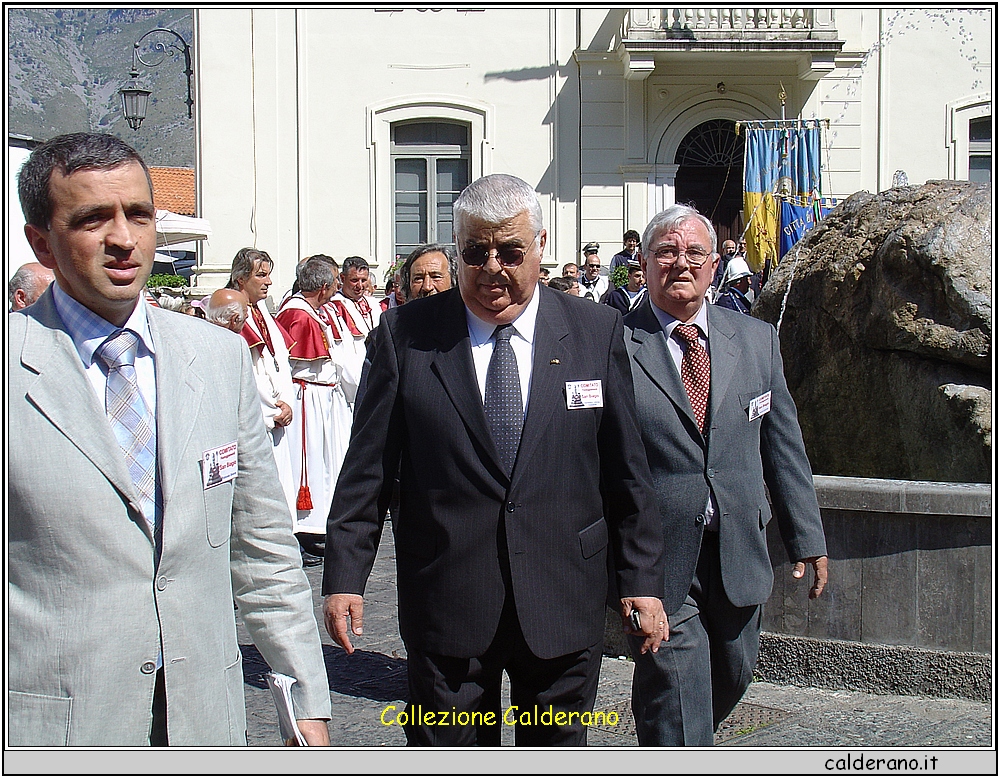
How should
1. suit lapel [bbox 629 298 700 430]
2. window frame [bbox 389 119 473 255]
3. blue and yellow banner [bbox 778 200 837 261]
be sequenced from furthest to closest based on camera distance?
window frame [bbox 389 119 473 255]
blue and yellow banner [bbox 778 200 837 261]
suit lapel [bbox 629 298 700 430]

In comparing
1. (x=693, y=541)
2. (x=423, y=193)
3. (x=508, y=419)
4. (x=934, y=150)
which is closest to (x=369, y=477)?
(x=508, y=419)

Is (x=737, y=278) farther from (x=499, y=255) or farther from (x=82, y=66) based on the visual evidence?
(x=82, y=66)

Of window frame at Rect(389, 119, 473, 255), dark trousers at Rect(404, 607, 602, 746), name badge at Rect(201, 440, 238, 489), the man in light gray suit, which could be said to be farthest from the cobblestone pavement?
window frame at Rect(389, 119, 473, 255)

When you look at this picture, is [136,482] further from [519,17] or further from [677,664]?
[519,17]

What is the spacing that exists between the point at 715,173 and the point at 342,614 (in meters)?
17.9

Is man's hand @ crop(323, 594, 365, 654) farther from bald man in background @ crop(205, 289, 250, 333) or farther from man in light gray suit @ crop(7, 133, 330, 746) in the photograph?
bald man in background @ crop(205, 289, 250, 333)

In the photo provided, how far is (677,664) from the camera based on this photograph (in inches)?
143

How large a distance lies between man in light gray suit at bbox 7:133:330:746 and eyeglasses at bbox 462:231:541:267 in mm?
826

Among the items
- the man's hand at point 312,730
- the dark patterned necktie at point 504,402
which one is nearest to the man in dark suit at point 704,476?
the dark patterned necktie at point 504,402

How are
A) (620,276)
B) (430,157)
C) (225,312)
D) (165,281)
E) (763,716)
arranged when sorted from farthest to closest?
(430,157), (165,281), (620,276), (225,312), (763,716)

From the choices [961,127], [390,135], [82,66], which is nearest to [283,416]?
[390,135]

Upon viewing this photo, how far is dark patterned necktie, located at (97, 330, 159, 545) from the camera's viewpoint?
2.50 m

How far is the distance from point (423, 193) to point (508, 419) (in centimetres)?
1706

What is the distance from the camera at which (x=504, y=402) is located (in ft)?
10.6
